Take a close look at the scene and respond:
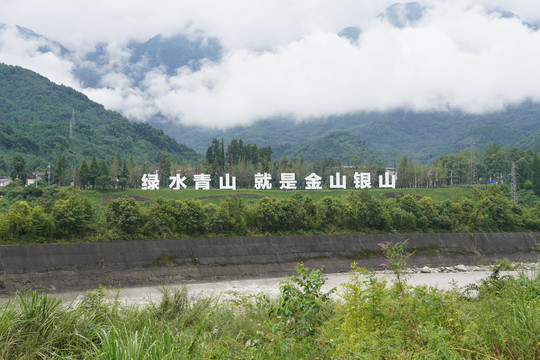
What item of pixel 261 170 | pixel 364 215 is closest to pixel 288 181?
pixel 261 170

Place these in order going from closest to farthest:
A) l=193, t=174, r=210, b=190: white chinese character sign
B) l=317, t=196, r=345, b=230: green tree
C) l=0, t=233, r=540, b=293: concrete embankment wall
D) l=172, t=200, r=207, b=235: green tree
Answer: l=0, t=233, r=540, b=293: concrete embankment wall → l=172, t=200, r=207, b=235: green tree → l=317, t=196, r=345, b=230: green tree → l=193, t=174, r=210, b=190: white chinese character sign

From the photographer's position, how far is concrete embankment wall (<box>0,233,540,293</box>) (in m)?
19.0

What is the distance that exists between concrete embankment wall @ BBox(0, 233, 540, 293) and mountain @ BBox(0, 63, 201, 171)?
3432cm

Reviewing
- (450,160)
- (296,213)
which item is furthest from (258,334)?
(450,160)

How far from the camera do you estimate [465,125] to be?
19388 centimetres

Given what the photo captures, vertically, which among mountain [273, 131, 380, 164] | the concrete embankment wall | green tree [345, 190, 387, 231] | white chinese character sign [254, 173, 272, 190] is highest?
mountain [273, 131, 380, 164]

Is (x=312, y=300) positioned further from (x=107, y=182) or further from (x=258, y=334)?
(x=107, y=182)

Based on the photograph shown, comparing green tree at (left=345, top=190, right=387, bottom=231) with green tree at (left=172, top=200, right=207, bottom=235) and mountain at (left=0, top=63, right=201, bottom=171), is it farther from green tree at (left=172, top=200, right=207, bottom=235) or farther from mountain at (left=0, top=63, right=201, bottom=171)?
mountain at (left=0, top=63, right=201, bottom=171)

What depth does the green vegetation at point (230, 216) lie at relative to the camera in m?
21.6

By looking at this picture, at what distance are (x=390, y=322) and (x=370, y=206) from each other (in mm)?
27899

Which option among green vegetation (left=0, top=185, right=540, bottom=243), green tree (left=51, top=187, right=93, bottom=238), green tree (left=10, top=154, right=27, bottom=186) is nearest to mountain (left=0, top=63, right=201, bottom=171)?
green tree (left=10, top=154, right=27, bottom=186)

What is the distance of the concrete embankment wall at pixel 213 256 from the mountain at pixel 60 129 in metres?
34.3

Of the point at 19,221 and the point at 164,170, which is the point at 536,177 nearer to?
the point at 164,170

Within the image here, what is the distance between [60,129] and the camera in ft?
222
